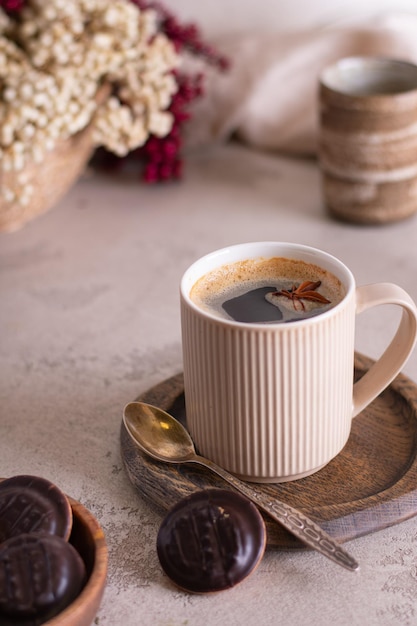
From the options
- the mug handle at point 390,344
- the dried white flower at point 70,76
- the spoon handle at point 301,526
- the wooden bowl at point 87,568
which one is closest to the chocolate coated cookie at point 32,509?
the wooden bowl at point 87,568

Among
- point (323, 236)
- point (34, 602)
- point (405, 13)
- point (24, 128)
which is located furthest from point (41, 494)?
point (405, 13)

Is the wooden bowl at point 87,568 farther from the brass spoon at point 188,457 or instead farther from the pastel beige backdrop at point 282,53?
the pastel beige backdrop at point 282,53

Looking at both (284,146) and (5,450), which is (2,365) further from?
(284,146)

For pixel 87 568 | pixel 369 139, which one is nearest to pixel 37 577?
pixel 87 568

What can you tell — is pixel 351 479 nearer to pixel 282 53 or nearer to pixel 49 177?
pixel 49 177

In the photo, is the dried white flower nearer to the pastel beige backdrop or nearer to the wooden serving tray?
the pastel beige backdrop

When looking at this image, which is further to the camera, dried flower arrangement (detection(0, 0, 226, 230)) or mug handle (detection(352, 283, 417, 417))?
dried flower arrangement (detection(0, 0, 226, 230))

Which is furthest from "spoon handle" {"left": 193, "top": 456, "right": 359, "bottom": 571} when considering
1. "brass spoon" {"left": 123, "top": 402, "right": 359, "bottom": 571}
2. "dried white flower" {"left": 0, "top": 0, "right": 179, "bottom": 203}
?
"dried white flower" {"left": 0, "top": 0, "right": 179, "bottom": 203}
